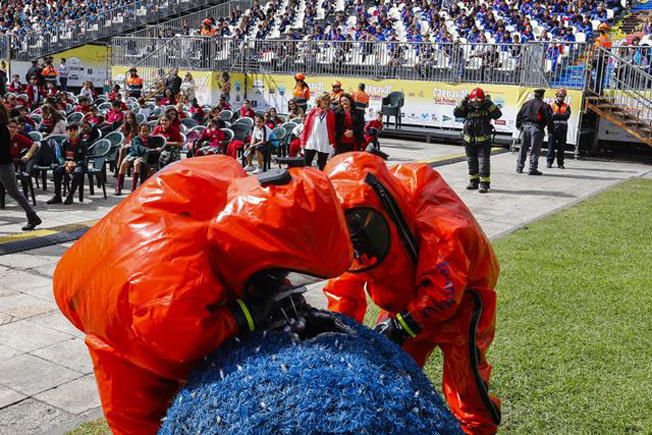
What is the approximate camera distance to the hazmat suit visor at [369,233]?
264 cm

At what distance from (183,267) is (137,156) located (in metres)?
10.6

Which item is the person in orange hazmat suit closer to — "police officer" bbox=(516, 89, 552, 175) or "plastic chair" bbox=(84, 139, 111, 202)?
"plastic chair" bbox=(84, 139, 111, 202)

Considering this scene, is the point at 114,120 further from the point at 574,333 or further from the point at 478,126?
the point at 574,333

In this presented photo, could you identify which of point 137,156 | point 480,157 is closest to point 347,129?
point 480,157

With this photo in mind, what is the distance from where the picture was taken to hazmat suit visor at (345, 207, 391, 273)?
2.64 m

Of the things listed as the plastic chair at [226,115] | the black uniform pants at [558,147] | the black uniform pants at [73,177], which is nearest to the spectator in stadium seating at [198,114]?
the plastic chair at [226,115]

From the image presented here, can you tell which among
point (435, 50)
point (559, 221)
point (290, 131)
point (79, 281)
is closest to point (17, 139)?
point (290, 131)

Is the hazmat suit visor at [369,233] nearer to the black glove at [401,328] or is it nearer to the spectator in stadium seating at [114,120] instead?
the black glove at [401,328]

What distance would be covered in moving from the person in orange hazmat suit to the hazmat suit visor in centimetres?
61

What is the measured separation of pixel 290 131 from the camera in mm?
15758

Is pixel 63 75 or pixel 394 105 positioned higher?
pixel 63 75

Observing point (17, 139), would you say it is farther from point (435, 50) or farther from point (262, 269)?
point (435, 50)

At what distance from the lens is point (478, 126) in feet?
40.0

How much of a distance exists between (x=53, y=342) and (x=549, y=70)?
16.5 metres
